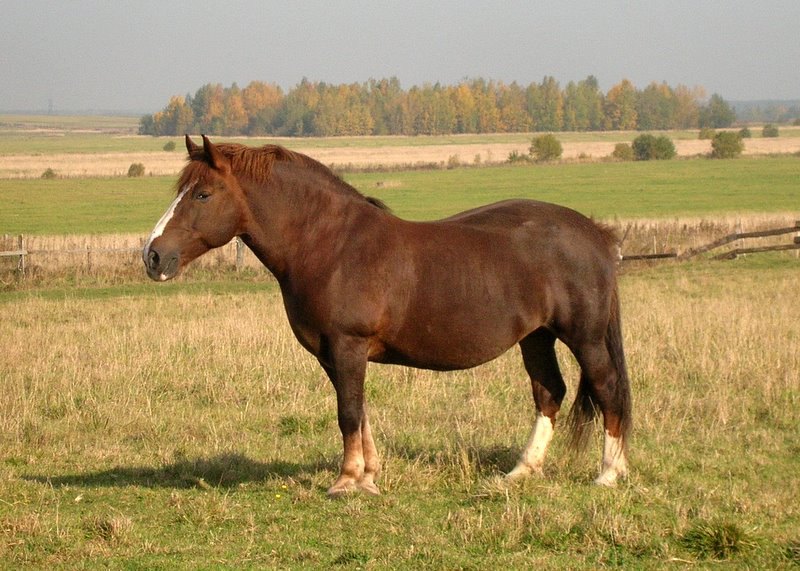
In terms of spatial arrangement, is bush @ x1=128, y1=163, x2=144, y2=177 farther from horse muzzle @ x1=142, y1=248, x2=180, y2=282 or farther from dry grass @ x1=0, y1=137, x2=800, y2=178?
horse muzzle @ x1=142, y1=248, x2=180, y2=282

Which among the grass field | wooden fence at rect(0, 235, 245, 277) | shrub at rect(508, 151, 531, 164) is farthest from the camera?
shrub at rect(508, 151, 531, 164)

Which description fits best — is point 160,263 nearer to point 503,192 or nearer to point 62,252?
point 62,252

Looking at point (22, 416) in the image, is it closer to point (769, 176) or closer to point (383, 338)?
point (383, 338)

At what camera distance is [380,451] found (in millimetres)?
7547

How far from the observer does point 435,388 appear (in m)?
10.1

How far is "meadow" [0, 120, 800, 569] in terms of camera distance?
539cm

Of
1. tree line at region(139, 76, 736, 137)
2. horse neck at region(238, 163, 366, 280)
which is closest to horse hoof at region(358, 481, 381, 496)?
horse neck at region(238, 163, 366, 280)

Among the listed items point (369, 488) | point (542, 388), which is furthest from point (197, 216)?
point (542, 388)

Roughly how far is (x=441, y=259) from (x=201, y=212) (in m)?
1.57

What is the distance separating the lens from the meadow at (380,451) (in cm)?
539

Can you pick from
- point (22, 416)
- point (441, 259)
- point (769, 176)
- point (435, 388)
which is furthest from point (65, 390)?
point (769, 176)

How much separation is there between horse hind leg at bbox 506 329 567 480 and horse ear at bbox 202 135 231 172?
2.45 metres

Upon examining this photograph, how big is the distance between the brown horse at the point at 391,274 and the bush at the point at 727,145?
86417mm

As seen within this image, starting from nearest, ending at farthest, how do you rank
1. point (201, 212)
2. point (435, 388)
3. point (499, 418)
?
point (201, 212) < point (499, 418) < point (435, 388)
